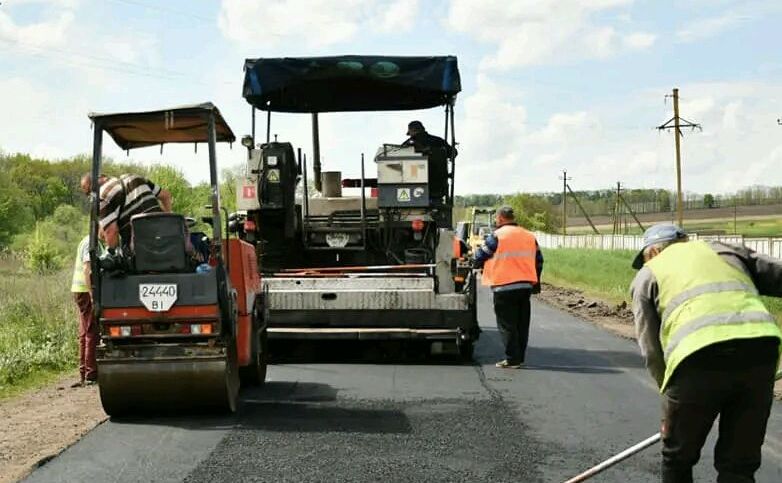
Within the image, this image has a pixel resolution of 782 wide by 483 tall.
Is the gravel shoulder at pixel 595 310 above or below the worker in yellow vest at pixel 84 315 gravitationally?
below

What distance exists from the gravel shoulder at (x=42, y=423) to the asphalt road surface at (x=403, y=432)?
0.15 m

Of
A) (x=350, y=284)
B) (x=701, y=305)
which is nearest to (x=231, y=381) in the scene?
(x=350, y=284)

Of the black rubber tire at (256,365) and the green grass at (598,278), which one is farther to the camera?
the green grass at (598,278)

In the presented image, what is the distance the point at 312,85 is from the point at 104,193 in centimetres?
478

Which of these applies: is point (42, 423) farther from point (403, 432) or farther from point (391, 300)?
point (391, 300)

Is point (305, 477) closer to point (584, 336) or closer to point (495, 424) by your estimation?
point (495, 424)

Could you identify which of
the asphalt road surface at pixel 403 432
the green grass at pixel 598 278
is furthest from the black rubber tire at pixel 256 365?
the green grass at pixel 598 278

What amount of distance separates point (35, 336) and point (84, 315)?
3.23m

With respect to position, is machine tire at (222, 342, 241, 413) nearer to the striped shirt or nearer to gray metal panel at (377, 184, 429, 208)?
the striped shirt

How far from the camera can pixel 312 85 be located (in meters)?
12.4

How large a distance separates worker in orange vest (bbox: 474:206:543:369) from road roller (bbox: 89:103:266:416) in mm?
4019

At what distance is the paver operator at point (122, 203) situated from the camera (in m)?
8.04

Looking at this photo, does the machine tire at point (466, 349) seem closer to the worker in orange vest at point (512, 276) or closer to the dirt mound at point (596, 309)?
the worker in orange vest at point (512, 276)

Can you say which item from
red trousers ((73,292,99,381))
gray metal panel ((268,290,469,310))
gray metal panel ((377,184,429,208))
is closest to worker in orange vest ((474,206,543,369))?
gray metal panel ((268,290,469,310))
